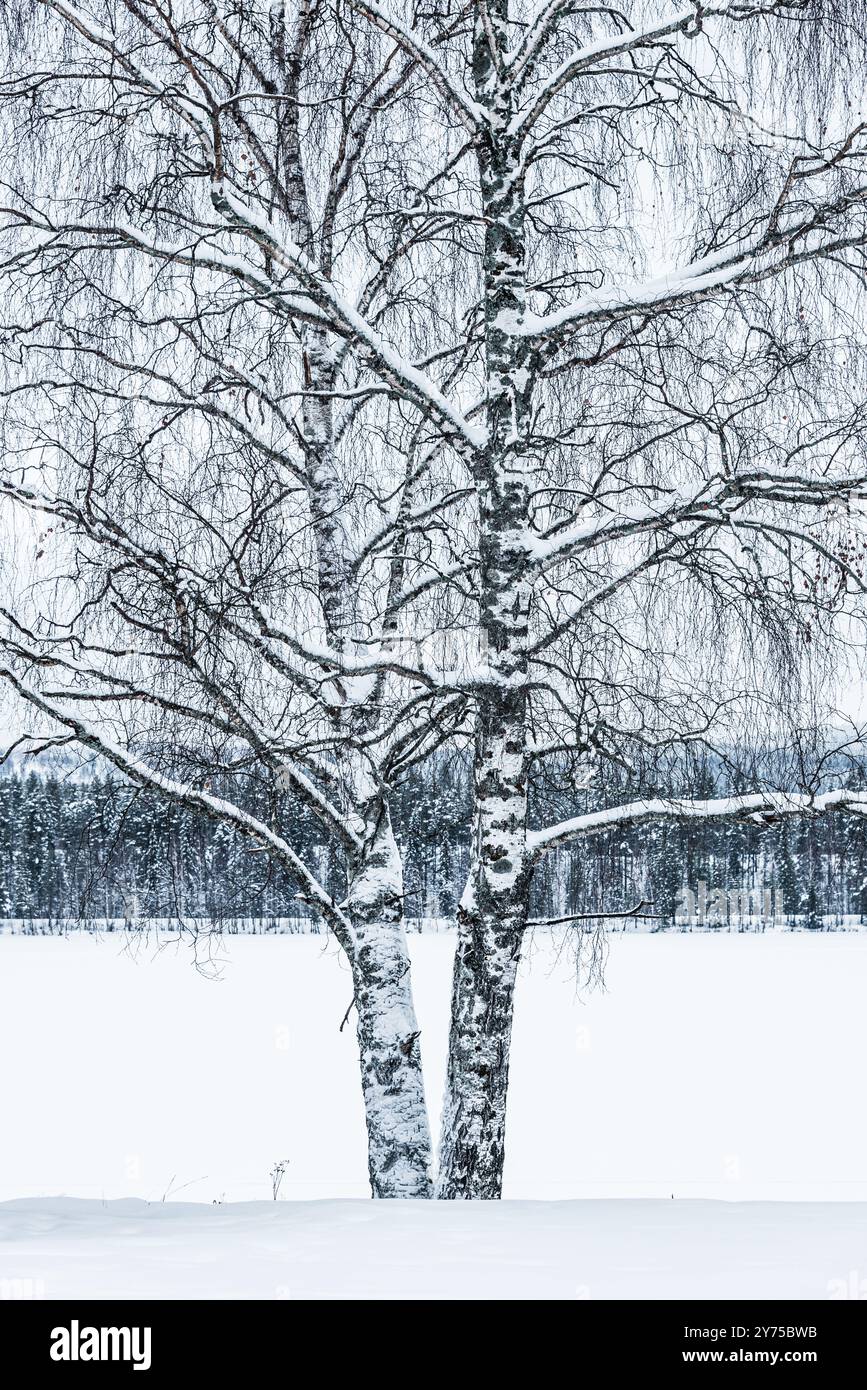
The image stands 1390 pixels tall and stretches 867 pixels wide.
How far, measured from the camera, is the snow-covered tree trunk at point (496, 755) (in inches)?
194

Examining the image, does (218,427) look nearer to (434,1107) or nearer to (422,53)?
(422,53)

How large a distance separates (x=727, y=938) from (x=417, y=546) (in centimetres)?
6684

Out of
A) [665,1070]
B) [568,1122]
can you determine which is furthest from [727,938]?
[568,1122]

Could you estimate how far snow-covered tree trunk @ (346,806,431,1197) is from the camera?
17.9 ft

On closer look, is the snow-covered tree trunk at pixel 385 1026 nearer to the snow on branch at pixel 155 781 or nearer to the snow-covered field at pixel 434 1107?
the snow on branch at pixel 155 781

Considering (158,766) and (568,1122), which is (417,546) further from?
(568,1122)

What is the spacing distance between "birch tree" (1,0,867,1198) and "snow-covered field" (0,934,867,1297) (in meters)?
0.93

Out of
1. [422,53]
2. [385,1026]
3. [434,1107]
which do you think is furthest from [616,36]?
[434,1107]

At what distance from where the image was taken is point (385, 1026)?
18.1 feet

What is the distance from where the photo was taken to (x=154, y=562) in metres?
4.77

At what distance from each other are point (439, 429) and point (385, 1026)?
8.56 ft

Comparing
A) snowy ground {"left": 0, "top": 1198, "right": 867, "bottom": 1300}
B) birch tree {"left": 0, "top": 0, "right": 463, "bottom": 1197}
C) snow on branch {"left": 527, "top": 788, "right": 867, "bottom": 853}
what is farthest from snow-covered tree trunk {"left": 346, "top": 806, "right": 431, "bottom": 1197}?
snowy ground {"left": 0, "top": 1198, "right": 867, "bottom": 1300}
